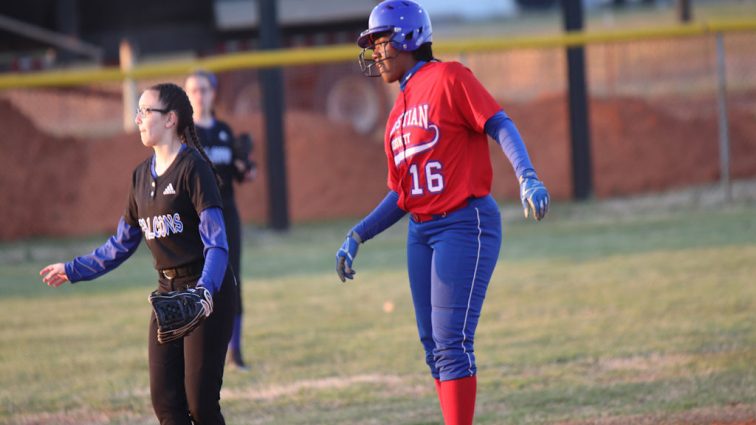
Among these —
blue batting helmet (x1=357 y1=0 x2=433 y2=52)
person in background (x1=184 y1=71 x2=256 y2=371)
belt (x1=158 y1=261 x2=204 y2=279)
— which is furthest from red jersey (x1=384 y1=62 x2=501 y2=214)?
person in background (x1=184 y1=71 x2=256 y2=371)

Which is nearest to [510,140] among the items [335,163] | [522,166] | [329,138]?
[522,166]

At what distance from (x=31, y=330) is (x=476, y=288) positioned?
605 cm

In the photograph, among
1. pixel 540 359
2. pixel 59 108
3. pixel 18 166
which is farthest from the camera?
pixel 59 108

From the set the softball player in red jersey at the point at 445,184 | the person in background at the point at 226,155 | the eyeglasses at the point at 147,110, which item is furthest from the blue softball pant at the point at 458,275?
the person in background at the point at 226,155

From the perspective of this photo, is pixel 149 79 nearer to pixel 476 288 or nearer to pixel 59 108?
pixel 59 108

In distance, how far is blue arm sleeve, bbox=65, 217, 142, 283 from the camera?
4965 millimetres

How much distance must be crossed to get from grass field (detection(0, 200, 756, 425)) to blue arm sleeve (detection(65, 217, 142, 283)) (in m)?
1.76

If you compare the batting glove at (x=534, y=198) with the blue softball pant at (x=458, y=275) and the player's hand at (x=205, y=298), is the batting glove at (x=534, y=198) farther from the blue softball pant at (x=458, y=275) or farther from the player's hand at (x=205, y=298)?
the player's hand at (x=205, y=298)

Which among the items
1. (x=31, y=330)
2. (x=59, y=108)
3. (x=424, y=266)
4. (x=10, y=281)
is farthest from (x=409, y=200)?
(x=59, y=108)

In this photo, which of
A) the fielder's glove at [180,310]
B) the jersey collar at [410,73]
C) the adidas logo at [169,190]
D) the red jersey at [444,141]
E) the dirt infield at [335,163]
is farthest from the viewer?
the dirt infield at [335,163]

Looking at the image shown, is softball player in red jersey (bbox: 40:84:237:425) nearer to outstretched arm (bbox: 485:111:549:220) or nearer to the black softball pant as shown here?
the black softball pant

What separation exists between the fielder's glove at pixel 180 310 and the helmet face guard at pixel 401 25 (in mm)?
1482

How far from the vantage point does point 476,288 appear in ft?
16.2

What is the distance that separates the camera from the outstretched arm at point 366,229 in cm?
519
